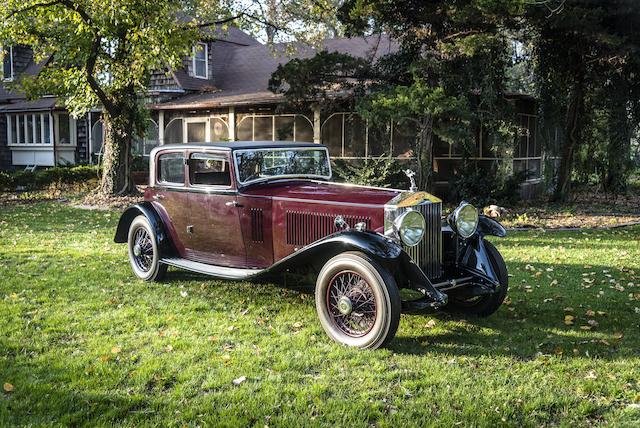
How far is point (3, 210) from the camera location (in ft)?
47.0

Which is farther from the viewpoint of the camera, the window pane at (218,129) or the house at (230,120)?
the window pane at (218,129)

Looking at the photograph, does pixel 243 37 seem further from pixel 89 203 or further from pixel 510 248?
pixel 510 248

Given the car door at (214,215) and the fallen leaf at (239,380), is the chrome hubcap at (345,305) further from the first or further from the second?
the car door at (214,215)

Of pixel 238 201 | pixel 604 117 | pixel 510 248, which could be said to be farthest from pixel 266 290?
pixel 604 117

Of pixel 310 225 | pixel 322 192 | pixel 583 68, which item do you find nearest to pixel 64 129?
pixel 583 68

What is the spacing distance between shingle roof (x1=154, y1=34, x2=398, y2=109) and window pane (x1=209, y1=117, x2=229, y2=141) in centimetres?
83

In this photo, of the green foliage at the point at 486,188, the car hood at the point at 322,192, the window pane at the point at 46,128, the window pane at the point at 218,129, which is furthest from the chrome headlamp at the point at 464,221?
the window pane at the point at 46,128

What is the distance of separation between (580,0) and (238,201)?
32.2 ft

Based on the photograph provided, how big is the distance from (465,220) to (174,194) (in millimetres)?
3230

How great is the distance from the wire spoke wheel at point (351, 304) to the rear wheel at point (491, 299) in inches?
49.7

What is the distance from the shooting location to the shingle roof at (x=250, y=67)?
20016 millimetres

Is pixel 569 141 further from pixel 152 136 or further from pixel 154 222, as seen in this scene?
pixel 152 136

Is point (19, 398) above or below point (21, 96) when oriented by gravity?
below

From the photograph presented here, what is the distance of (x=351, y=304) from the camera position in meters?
4.80
